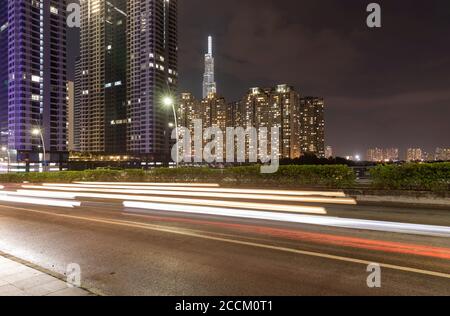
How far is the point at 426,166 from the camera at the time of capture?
1809 cm

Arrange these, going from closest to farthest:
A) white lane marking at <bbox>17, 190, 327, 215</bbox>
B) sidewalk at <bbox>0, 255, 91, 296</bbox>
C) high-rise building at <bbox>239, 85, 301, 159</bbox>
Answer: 1. sidewalk at <bbox>0, 255, 91, 296</bbox>
2. white lane marking at <bbox>17, 190, 327, 215</bbox>
3. high-rise building at <bbox>239, 85, 301, 159</bbox>

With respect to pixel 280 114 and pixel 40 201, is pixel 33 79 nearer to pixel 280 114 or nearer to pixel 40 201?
pixel 280 114

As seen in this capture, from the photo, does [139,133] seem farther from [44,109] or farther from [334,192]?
[334,192]

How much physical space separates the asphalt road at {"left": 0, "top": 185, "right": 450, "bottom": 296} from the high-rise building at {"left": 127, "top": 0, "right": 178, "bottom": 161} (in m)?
170

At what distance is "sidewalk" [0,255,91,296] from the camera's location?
19.6ft

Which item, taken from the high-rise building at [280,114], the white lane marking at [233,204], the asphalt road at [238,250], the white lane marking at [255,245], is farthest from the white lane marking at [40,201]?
the high-rise building at [280,114]

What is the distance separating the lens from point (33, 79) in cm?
15038

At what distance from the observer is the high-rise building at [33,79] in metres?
→ 147

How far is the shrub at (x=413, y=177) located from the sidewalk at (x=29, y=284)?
1703cm

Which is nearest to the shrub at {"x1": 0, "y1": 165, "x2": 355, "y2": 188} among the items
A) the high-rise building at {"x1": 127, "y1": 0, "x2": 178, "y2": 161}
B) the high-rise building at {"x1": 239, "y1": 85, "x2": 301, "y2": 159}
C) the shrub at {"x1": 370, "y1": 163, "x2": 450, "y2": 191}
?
the shrub at {"x1": 370, "y1": 163, "x2": 450, "y2": 191}

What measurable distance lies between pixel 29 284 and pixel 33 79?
167 metres

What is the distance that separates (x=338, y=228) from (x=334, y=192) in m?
9.83

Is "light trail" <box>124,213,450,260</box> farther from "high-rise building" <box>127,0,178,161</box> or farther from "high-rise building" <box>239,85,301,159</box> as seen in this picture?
"high-rise building" <box>239,85,301,159</box>
